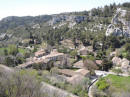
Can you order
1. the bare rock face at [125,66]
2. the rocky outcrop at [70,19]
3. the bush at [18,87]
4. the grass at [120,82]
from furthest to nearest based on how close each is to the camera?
the rocky outcrop at [70,19] < the bare rock face at [125,66] < the grass at [120,82] < the bush at [18,87]

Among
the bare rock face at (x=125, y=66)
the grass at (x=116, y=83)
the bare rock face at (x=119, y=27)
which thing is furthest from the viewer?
the bare rock face at (x=119, y=27)

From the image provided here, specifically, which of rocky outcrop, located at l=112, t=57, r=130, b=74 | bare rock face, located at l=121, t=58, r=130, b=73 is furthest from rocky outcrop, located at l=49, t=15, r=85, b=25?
bare rock face, located at l=121, t=58, r=130, b=73

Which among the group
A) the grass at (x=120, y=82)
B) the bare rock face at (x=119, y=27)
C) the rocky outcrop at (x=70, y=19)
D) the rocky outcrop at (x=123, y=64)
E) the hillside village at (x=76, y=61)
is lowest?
the grass at (x=120, y=82)

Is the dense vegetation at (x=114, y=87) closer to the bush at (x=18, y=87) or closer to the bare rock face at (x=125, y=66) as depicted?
the bare rock face at (x=125, y=66)

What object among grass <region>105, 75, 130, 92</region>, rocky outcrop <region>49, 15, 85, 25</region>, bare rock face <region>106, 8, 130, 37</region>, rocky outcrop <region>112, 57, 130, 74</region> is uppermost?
rocky outcrop <region>49, 15, 85, 25</region>

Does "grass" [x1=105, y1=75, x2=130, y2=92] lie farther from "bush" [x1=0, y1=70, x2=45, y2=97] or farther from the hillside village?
"bush" [x1=0, y1=70, x2=45, y2=97]

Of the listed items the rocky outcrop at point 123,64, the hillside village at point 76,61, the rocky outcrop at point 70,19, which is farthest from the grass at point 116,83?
the rocky outcrop at point 70,19

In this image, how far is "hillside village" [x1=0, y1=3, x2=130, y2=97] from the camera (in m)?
14.6

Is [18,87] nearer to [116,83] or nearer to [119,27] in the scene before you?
[116,83]

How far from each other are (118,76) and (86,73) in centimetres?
658

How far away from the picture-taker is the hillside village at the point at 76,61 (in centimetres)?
1456

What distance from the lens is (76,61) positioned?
33406 mm

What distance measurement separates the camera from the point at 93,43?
1630 inches

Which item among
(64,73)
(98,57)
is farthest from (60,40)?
(64,73)
